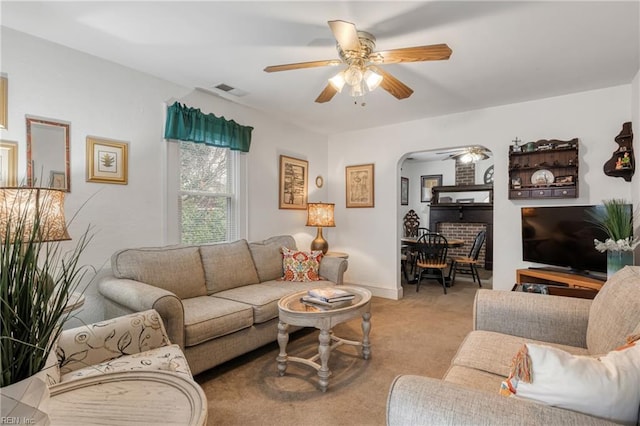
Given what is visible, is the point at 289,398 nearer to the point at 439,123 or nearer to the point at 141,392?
the point at 141,392

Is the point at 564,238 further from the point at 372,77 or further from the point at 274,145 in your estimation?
the point at 274,145

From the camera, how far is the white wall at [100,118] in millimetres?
2225

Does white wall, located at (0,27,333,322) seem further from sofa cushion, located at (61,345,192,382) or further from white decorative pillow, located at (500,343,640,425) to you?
white decorative pillow, located at (500,343,640,425)

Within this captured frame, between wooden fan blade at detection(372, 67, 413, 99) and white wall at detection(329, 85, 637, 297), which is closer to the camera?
wooden fan blade at detection(372, 67, 413, 99)

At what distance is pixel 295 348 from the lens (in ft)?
9.23

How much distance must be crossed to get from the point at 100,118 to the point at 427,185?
6.84 m

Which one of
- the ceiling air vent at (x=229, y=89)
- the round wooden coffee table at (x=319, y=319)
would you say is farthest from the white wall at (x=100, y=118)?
the round wooden coffee table at (x=319, y=319)

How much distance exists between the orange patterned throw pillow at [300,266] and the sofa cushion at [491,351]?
71.9 inches

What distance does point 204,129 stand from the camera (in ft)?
10.7

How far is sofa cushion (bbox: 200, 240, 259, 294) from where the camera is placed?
2.91m

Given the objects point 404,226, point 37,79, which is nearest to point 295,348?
point 37,79

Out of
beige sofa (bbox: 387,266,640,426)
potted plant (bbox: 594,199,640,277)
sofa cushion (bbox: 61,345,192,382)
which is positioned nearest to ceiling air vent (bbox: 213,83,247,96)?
sofa cushion (bbox: 61,345,192,382)

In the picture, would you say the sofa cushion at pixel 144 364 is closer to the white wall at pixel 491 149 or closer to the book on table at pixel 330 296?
the book on table at pixel 330 296

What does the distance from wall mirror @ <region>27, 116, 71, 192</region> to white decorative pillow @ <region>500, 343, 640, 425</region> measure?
9.52ft
